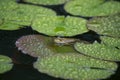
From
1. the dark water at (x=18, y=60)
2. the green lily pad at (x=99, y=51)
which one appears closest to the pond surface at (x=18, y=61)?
the dark water at (x=18, y=60)

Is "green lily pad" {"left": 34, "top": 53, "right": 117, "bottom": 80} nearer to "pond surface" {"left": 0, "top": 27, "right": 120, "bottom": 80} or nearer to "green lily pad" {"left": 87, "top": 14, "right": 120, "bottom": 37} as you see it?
"pond surface" {"left": 0, "top": 27, "right": 120, "bottom": 80}

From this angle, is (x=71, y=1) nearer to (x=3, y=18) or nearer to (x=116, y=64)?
(x=3, y=18)

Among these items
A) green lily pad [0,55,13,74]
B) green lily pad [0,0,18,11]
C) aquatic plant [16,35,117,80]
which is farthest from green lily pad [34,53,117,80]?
green lily pad [0,0,18,11]

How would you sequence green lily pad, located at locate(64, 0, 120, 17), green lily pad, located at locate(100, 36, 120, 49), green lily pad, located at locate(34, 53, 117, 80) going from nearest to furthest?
1. green lily pad, located at locate(34, 53, 117, 80)
2. green lily pad, located at locate(100, 36, 120, 49)
3. green lily pad, located at locate(64, 0, 120, 17)

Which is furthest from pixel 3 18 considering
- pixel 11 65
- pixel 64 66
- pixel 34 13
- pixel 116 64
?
pixel 116 64

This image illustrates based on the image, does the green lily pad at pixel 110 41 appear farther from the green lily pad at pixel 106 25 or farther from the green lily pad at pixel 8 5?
the green lily pad at pixel 8 5

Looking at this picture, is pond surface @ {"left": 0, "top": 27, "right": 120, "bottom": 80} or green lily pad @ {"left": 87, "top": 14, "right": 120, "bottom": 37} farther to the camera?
green lily pad @ {"left": 87, "top": 14, "right": 120, "bottom": 37}

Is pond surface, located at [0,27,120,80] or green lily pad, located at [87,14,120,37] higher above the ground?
green lily pad, located at [87,14,120,37]
